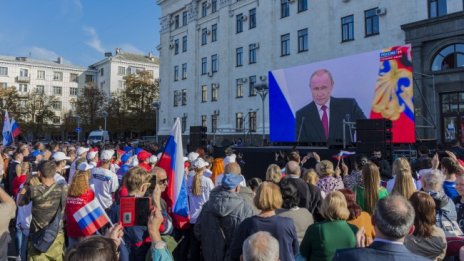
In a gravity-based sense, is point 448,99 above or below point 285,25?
below

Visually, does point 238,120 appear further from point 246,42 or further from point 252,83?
point 246,42

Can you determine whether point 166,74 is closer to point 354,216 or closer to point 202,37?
point 202,37

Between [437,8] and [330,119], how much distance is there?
8375 millimetres

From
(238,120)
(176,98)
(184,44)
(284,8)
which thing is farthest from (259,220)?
(176,98)

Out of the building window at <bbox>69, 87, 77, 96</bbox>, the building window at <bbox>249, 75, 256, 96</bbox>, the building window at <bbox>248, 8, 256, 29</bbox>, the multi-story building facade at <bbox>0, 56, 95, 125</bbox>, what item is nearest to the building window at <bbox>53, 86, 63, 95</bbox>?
the multi-story building facade at <bbox>0, 56, 95, 125</bbox>

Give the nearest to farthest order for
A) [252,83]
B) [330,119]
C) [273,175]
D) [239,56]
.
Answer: [273,175] < [330,119] < [252,83] < [239,56]

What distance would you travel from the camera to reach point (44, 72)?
271ft

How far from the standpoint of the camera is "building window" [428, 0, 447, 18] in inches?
861

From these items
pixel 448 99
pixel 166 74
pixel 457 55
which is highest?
pixel 166 74

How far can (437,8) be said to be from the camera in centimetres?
2219

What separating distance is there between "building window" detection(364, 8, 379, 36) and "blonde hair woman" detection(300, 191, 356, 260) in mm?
24113

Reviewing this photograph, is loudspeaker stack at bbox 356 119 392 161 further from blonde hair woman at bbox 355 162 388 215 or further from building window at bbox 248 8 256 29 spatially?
building window at bbox 248 8 256 29

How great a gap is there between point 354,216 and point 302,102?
63.6 ft

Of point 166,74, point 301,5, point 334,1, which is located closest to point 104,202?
point 334,1
